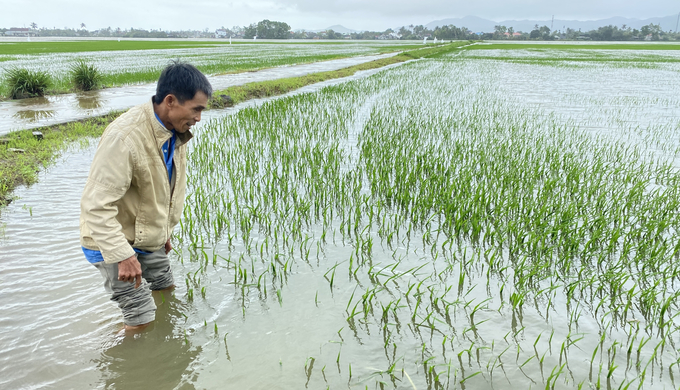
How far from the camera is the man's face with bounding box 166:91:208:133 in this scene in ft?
6.27

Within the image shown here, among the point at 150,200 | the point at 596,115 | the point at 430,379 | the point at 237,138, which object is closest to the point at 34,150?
the point at 237,138

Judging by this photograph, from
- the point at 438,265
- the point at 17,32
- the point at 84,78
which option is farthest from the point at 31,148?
the point at 17,32

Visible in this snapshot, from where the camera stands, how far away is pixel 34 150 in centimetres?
591

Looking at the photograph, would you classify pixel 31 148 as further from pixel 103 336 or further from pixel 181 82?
pixel 181 82

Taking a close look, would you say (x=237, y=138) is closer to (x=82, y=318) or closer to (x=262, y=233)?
(x=262, y=233)

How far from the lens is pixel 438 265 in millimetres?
3184

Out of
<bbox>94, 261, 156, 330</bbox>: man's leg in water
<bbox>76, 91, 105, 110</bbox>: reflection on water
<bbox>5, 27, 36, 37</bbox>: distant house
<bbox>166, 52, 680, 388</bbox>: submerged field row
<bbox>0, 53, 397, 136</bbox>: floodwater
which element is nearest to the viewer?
<bbox>94, 261, 156, 330</bbox>: man's leg in water

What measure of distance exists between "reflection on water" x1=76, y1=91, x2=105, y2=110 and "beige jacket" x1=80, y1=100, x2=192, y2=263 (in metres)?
8.92

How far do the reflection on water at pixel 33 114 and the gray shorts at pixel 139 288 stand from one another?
24.7 feet

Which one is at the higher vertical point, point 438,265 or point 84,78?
point 84,78

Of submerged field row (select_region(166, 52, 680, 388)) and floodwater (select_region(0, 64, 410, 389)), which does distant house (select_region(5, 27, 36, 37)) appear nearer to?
submerged field row (select_region(166, 52, 680, 388))

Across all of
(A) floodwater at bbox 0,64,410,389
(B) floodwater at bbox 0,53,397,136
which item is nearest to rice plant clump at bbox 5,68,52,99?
(B) floodwater at bbox 0,53,397,136

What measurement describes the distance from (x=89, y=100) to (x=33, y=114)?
2.20 metres

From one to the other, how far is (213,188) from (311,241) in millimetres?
1831
